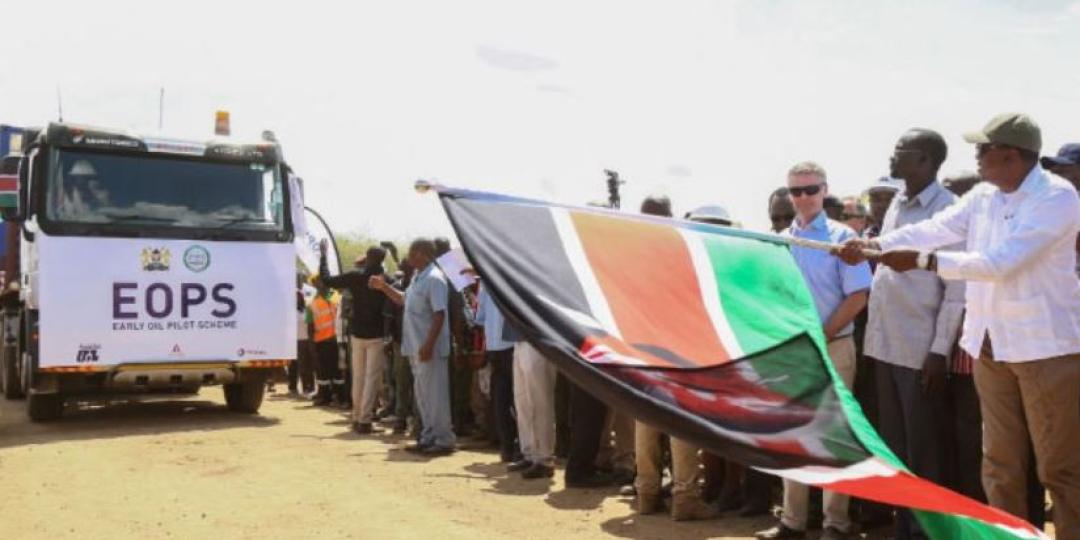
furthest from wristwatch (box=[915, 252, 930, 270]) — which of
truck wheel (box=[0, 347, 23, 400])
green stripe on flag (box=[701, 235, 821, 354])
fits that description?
truck wheel (box=[0, 347, 23, 400])

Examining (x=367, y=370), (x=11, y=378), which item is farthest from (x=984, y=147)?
(x=11, y=378)

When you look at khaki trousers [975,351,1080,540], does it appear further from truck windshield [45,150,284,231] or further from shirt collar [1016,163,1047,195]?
truck windshield [45,150,284,231]

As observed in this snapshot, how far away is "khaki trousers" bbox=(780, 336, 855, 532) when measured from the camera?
5582 mm

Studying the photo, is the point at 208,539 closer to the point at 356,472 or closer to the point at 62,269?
the point at 356,472

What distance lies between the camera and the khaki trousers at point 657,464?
249 inches

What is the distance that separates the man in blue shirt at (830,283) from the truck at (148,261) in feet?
25.3

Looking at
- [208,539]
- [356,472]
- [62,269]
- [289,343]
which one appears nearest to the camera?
[208,539]

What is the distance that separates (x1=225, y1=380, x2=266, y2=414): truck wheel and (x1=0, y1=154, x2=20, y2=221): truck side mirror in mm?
3136

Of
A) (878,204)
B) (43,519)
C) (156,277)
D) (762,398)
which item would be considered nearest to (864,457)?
(762,398)

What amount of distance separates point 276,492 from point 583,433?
7.49 ft

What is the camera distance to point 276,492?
25.0 ft

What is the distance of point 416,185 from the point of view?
3896 mm

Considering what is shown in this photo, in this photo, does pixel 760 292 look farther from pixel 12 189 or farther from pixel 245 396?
pixel 12 189

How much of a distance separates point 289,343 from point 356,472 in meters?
3.88
